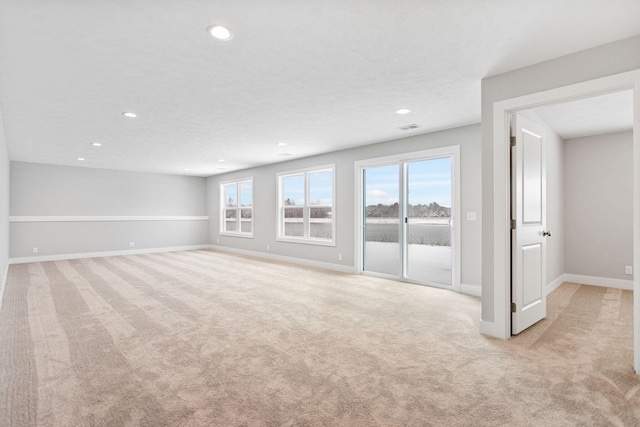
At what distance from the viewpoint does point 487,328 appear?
308 cm

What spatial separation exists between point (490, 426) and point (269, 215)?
6956mm

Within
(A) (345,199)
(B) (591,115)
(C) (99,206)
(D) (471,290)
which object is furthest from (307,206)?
(C) (99,206)

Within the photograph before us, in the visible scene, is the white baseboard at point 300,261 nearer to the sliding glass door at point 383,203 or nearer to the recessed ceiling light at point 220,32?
the sliding glass door at point 383,203

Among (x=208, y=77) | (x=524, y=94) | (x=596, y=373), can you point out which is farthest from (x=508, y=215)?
(x=208, y=77)

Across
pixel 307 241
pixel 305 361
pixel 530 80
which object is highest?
pixel 530 80

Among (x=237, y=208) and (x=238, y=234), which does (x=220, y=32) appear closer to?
(x=238, y=234)

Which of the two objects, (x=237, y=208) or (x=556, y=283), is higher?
(x=237, y=208)

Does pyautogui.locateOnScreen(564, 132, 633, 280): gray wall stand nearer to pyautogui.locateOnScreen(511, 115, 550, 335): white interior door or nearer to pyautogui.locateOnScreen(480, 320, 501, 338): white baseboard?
pyautogui.locateOnScreen(511, 115, 550, 335): white interior door

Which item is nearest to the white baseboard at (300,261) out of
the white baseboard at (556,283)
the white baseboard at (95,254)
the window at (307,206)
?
the window at (307,206)

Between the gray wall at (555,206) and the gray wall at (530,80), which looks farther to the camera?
the gray wall at (555,206)

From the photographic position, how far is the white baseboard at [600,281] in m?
4.91

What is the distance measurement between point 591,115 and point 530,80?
7.14 ft

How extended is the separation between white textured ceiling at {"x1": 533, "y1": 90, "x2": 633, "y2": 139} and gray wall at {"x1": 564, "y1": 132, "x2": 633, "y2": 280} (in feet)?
0.98

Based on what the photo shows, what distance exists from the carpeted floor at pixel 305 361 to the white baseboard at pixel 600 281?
50cm
